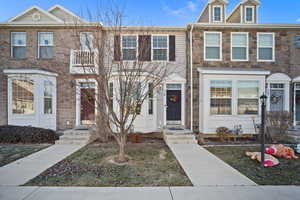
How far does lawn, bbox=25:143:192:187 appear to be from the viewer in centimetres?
391

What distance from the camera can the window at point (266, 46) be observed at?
991 centimetres

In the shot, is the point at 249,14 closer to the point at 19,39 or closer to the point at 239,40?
the point at 239,40

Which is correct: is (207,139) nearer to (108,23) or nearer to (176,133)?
(176,133)

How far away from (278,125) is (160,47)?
289 inches

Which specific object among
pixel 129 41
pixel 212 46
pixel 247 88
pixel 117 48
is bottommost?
pixel 247 88

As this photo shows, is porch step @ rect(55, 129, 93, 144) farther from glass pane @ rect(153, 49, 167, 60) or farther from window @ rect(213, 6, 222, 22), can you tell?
window @ rect(213, 6, 222, 22)

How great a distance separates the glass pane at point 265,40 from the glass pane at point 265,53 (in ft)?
0.94

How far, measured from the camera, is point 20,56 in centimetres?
995

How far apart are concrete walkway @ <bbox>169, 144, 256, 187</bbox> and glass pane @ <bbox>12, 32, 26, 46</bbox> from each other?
34.4 ft

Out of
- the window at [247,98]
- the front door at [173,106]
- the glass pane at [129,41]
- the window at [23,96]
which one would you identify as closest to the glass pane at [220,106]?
the window at [247,98]

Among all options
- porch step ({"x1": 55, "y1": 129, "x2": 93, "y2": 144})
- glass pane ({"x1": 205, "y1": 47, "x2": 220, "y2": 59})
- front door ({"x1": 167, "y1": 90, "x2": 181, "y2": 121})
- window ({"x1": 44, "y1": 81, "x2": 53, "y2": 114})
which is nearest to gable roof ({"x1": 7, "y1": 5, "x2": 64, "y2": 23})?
window ({"x1": 44, "y1": 81, "x2": 53, "y2": 114})

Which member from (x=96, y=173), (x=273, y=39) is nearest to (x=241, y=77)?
(x=273, y=39)

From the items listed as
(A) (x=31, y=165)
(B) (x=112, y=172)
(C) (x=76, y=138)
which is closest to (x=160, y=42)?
(C) (x=76, y=138)

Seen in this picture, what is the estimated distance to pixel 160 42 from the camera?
10273mm
